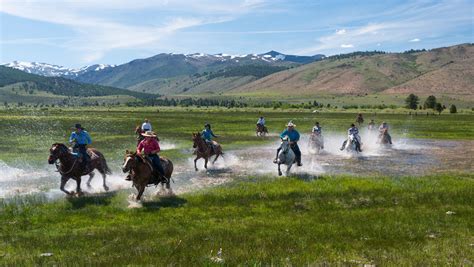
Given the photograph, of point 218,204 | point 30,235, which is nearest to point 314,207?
point 218,204

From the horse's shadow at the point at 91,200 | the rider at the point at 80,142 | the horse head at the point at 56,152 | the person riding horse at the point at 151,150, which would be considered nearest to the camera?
the horse's shadow at the point at 91,200

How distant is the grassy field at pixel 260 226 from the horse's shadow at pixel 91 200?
4 centimetres

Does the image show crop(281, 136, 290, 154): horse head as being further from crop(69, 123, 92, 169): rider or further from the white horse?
crop(69, 123, 92, 169): rider

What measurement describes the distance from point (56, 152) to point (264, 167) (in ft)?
42.5

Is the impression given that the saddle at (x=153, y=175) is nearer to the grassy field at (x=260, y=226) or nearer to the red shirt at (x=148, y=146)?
the red shirt at (x=148, y=146)

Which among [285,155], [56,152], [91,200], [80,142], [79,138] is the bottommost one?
[91,200]

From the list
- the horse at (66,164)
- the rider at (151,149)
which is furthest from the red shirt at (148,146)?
the horse at (66,164)

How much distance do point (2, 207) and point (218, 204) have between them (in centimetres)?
817

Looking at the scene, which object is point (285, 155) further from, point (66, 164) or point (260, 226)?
point (66, 164)

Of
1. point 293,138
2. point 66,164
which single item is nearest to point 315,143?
point 293,138

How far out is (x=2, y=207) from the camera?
54.8 feet

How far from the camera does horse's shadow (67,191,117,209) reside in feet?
56.3

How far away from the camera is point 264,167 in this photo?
2753 centimetres

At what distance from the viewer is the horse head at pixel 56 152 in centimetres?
1838
